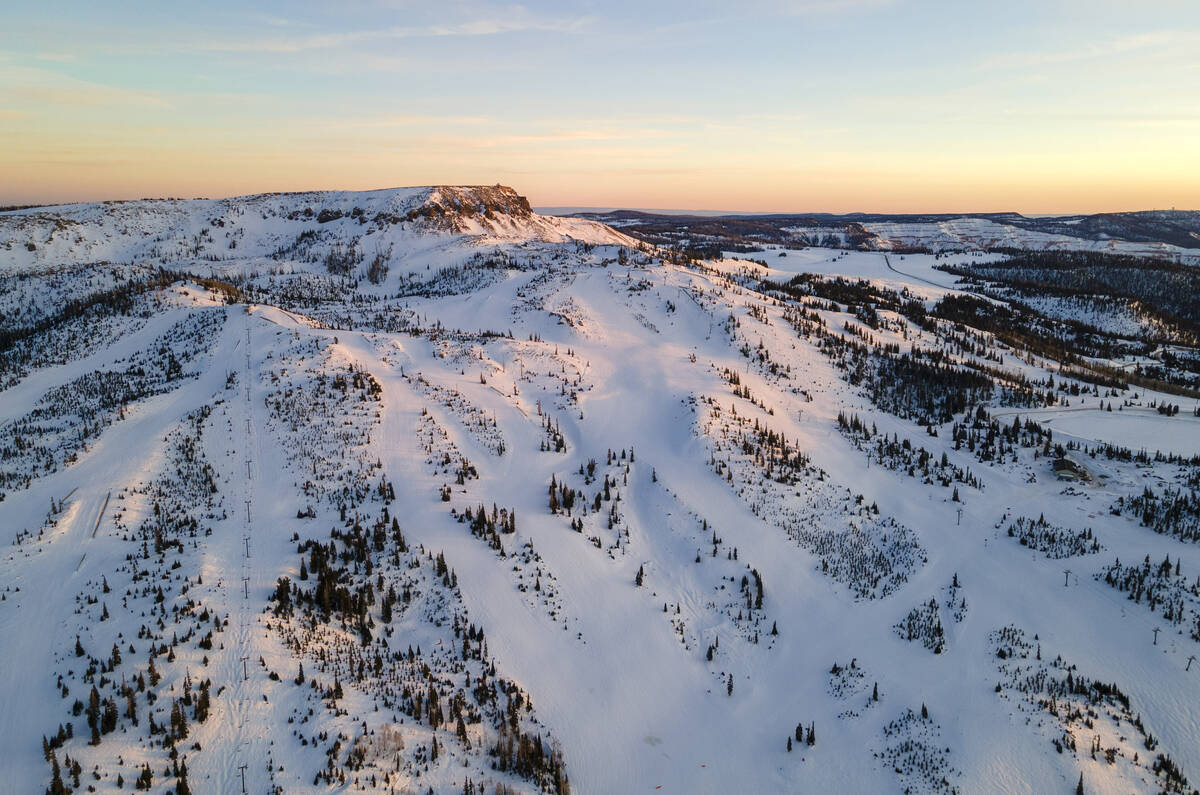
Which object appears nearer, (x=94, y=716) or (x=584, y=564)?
(x=94, y=716)

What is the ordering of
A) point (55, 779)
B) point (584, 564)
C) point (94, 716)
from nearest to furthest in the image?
point (55, 779), point (94, 716), point (584, 564)

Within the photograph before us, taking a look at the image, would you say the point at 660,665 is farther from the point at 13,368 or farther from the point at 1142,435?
the point at 13,368

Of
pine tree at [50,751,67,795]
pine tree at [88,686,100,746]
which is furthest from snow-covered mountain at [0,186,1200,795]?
pine tree at [50,751,67,795]

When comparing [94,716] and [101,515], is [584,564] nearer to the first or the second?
[94,716]

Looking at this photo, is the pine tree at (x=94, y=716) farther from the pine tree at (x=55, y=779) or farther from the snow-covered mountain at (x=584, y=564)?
the pine tree at (x=55, y=779)

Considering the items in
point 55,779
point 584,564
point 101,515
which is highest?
point 101,515

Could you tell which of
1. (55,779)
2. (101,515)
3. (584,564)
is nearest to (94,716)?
(55,779)

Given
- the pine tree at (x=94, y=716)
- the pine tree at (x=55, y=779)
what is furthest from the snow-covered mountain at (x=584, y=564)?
the pine tree at (x=55, y=779)

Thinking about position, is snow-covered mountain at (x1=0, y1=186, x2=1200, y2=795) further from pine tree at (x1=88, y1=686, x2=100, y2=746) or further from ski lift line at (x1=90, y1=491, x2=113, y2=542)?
ski lift line at (x1=90, y1=491, x2=113, y2=542)

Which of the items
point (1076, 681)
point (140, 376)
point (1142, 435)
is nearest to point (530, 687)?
point (1076, 681)
